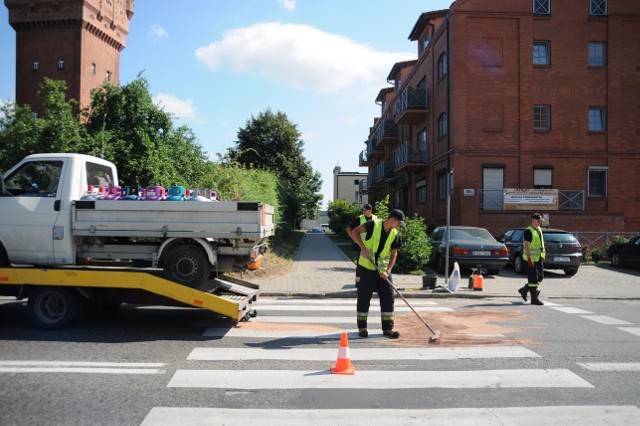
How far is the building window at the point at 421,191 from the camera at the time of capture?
30503 mm

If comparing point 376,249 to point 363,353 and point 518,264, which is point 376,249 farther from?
point 518,264

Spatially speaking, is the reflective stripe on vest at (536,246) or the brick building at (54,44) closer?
the reflective stripe on vest at (536,246)

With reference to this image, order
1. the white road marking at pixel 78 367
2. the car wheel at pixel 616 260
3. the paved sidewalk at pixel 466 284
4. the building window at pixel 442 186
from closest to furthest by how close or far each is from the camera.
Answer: the white road marking at pixel 78 367 < the paved sidewalk at pixel 466 284 < the car wheel at pixel 616 260 < the building window at pixel 442 186

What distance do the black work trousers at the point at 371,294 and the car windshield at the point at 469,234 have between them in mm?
8818

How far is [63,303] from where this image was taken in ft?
23.3

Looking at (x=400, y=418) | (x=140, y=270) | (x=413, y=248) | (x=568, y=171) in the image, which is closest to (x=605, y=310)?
(x=413, y=248)

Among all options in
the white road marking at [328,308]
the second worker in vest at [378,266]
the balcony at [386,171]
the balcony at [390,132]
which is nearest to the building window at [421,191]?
the balcony at [386,171]

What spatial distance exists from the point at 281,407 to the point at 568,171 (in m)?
24.2

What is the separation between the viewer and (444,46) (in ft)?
86.0

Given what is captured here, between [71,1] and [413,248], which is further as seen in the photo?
[71,1]

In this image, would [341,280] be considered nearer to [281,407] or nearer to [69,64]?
[281,407]

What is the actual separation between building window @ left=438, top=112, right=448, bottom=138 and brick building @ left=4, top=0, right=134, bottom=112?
34.4 metres

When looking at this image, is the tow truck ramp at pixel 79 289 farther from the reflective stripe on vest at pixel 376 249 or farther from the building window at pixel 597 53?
the building window at pixel 597 53

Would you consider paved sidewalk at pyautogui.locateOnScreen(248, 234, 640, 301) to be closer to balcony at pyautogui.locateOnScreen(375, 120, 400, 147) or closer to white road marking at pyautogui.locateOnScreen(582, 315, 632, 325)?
white road marking at pyautogui.locateOnScreen(582, 315, 632, 325)
